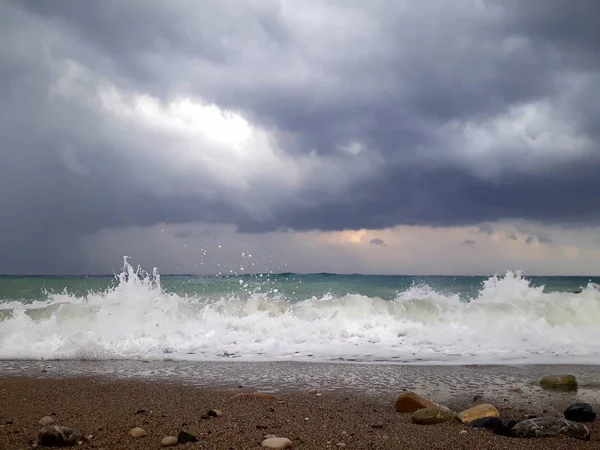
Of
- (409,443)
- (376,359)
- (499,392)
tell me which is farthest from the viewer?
(376,359)

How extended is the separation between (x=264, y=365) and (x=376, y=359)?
214cm

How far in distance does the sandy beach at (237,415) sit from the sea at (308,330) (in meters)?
2.44

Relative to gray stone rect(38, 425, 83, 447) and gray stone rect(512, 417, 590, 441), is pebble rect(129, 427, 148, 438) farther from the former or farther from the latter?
gray stone rect(512, 417, 590, 441)

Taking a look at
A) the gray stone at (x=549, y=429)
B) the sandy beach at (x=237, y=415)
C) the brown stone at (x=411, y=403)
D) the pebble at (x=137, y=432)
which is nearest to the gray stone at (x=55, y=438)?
the sandy beach at (x=237, y=415)

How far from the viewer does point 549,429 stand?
13.9 feet

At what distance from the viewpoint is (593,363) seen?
8.77 m

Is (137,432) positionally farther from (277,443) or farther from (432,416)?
(432,416)

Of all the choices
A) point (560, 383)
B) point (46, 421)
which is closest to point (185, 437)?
point (46, 421)

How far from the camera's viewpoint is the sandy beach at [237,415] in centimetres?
401

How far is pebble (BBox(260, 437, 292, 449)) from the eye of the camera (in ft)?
12.4

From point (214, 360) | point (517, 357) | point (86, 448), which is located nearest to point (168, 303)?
point (214, 360)

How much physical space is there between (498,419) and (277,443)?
2.14 meters

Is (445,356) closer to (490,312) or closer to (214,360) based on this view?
(214,360)

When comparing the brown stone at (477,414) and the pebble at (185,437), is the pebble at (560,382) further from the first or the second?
the pebble at (185,437)
